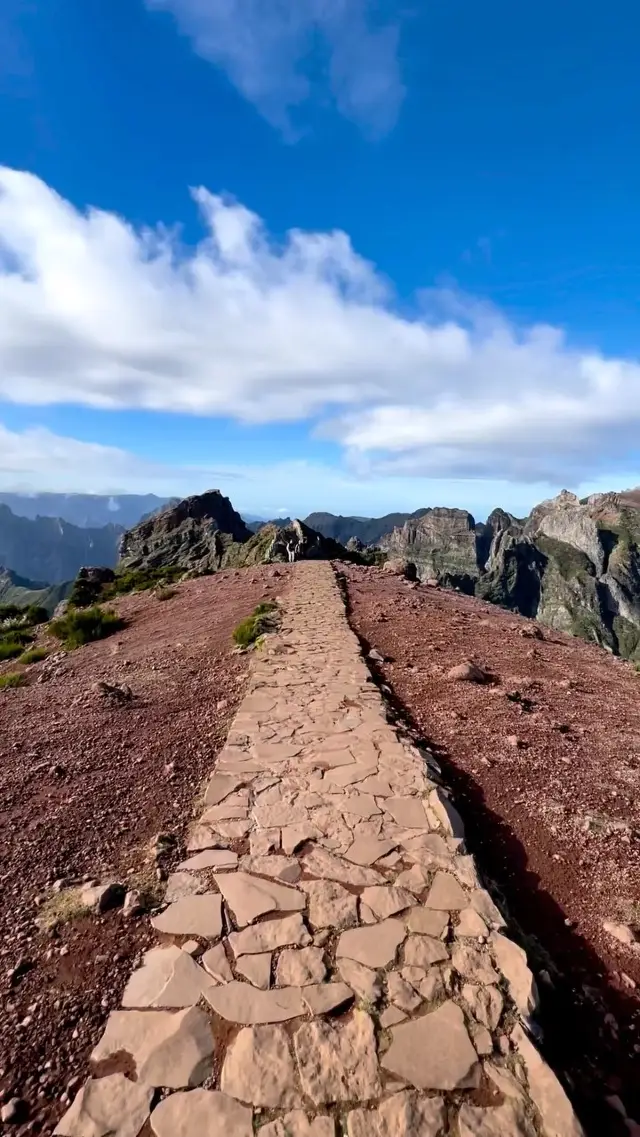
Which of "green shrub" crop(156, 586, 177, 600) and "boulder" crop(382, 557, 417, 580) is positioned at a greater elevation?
"boulder" crop(382, 557, 417, 580)

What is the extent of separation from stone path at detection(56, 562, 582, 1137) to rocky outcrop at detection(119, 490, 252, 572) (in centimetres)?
4389

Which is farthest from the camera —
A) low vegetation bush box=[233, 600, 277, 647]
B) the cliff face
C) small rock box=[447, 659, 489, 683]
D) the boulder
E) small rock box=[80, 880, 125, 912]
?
the cliff face

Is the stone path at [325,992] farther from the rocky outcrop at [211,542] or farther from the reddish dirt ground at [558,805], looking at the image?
the rocky outcrop at [211,542]

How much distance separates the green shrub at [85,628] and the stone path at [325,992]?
11851 mm

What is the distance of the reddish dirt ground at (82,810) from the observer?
3.42 metres

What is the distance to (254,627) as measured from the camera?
1306 centimetres

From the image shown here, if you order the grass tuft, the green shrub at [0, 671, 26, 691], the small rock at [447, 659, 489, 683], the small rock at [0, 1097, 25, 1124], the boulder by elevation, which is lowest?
the green shrub at [0, 671, 26, 691]

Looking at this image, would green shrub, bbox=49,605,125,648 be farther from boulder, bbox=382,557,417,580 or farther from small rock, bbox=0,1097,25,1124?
small rock, bbox=0,1097,25,1124

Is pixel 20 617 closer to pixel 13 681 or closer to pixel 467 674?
pixel 13 681

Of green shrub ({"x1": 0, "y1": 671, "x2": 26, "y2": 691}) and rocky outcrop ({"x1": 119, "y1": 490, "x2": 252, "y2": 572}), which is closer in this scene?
green shrub ({"x1": 0, "y1": 671, "x2": 26, "y2": 691})

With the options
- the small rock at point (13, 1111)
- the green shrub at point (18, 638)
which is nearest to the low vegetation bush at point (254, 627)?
the green shrub at point (18, 638)

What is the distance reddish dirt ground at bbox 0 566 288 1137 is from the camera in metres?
3.42

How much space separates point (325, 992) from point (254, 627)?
965 centimetres

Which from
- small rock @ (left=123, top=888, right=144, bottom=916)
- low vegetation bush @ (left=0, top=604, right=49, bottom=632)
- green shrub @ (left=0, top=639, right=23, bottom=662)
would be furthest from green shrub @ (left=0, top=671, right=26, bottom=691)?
low vegetation bush @ (left=0, top=604, right=49, bottom=632)
